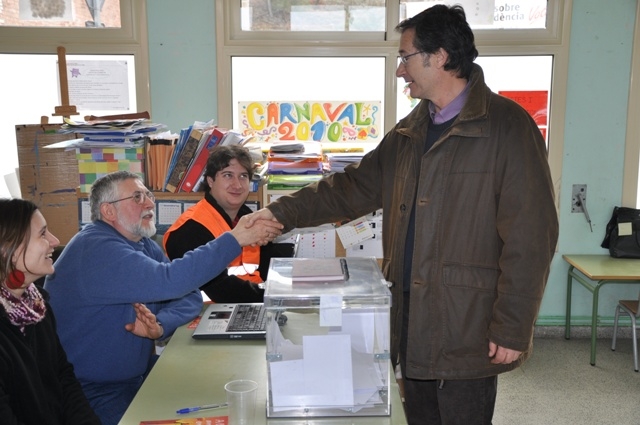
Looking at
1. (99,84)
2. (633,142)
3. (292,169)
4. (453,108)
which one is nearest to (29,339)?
(453,108)

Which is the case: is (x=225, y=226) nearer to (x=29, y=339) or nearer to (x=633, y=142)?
(x=29, y=339)

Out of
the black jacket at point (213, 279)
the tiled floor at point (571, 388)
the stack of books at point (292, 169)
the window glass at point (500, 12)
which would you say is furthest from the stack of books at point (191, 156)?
the tiled floor at point (571, 388)

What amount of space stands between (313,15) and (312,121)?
72 centimetres

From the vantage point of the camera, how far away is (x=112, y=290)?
6.91ft

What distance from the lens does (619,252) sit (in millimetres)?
4359

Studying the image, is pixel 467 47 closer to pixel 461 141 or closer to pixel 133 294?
pixel 461 141

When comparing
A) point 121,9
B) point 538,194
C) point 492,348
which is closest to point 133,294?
point 492,348

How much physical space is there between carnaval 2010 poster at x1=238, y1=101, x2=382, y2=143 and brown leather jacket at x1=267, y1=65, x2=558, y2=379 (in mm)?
2304

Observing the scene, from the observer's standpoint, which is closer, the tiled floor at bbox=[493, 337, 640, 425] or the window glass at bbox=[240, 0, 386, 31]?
the tiled floor at bbox=[493, 337, 640, 425]

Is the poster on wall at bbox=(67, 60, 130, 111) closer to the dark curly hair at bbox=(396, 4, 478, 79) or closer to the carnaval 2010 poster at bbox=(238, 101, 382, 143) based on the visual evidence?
the carnaval 2010 poster at bbox=(238, 101, 382, 143)

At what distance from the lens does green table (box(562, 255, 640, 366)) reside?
3.96 metres

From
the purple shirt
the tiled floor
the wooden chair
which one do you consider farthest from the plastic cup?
the wooden chair

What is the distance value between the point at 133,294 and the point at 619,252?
3.54 metres

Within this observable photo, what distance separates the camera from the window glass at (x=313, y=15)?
4266 mm
